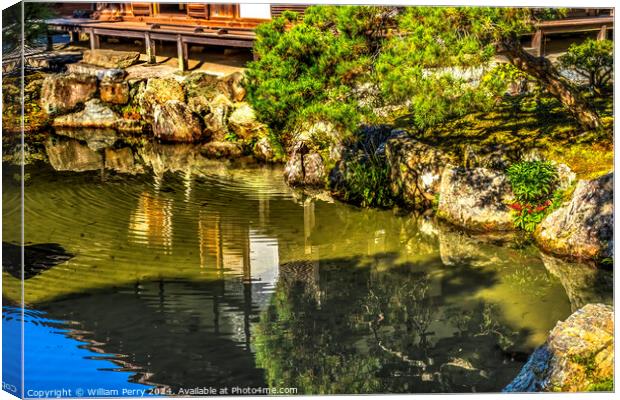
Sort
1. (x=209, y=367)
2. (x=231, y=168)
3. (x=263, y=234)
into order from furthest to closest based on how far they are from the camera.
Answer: (x=231, y=168) → (x=263, y=234) → (x=209, y=367)

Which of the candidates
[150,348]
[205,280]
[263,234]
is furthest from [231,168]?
[150,348]

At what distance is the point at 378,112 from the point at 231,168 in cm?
345

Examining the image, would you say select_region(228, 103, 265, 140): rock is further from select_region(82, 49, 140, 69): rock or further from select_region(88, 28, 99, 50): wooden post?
select_region(88, 28, 99, 50): wooden post

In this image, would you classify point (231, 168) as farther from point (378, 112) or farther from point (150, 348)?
point (150, 348)

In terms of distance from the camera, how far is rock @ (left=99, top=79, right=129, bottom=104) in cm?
1719

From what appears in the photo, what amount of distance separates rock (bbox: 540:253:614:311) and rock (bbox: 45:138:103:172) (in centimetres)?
879

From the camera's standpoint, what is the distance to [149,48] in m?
16.7

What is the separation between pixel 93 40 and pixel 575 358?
9.58 meters

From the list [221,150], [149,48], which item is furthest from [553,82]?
[149,48]

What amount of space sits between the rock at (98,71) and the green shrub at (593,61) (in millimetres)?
7581

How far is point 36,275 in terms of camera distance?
1300 cm

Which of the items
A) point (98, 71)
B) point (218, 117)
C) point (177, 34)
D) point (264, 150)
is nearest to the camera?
point (98, 71)

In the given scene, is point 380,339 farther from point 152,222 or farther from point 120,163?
point 120,163

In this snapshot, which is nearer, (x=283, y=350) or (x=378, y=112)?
(x=283, y=350)
